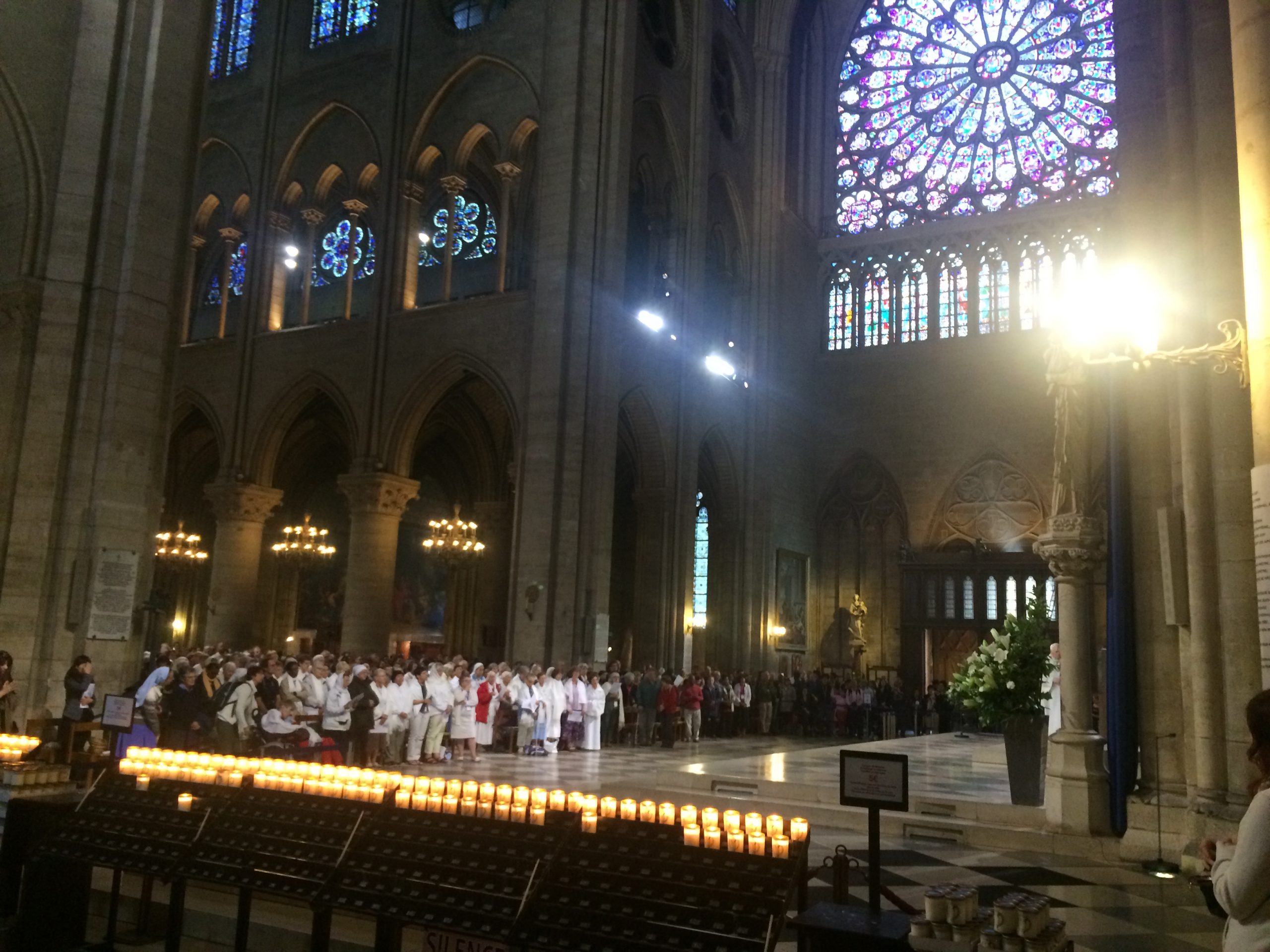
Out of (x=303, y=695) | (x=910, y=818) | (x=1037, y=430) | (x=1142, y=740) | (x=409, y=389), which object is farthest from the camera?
(x=1037, y=430)

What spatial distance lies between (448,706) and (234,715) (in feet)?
13.6

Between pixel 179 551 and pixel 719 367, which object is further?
pixel 719 367

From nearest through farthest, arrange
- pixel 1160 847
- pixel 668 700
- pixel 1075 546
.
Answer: pixel 1160 847
pixel 1075 546
pixel 668 700

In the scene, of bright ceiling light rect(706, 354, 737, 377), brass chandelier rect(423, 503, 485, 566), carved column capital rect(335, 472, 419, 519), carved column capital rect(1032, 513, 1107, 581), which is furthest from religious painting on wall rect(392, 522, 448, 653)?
carved column capital rect(1032, 513, 1107, 581)

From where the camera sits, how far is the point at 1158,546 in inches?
344

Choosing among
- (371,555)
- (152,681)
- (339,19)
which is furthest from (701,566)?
(152,681)

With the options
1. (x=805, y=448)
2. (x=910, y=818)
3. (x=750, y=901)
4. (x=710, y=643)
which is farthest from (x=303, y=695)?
A: (x=805, y=448)

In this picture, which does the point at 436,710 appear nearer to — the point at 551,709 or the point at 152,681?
the point at 551,709

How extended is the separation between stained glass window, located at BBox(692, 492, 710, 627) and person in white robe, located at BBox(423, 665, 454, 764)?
12.2 metres

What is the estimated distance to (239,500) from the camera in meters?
23.6

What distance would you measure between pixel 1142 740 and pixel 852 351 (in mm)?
22684

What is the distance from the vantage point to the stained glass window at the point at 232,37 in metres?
26.6

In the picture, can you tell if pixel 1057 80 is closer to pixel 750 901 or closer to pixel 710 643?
pixel 710 643

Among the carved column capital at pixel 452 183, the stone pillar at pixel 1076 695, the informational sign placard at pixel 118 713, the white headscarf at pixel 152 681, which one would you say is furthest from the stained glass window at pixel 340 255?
the stone pillar at pixel 1076 695
